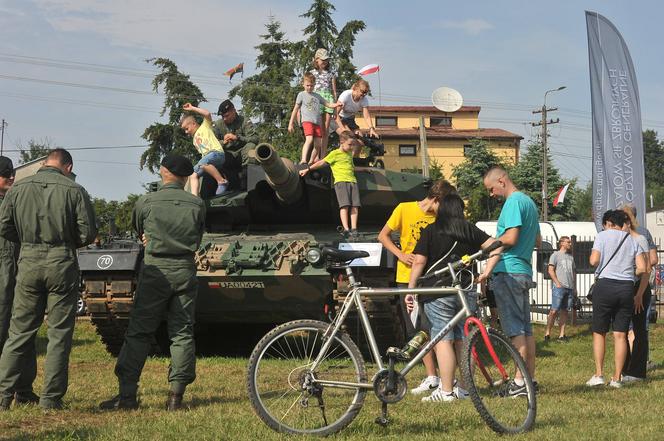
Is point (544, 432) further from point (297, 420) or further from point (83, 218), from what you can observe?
point (83, 218)

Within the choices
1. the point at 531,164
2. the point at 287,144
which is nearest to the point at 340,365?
the point at 287,144

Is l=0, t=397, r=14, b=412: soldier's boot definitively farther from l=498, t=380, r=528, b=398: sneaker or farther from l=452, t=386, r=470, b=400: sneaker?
l=498, t=380, r=528, b=398: sneaker

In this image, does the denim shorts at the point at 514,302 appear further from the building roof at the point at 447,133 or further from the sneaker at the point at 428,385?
the building roof at the point at 447,133

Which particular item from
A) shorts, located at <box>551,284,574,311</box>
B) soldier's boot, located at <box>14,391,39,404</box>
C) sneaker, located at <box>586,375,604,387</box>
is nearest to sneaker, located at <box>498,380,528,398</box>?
sneaker, located at <box>586,375,604,387</box>

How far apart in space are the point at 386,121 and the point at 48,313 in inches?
2455

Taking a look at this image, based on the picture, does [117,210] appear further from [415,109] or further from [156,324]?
[415,109]

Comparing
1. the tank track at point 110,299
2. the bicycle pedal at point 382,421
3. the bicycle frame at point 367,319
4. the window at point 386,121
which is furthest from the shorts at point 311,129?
the window at point 386,121

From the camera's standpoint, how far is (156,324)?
7.27m

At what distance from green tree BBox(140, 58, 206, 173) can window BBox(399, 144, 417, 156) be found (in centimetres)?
2392

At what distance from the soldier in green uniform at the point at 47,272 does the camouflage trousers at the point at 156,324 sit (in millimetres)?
425

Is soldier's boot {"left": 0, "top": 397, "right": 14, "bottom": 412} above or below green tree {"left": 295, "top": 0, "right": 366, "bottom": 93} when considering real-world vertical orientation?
below

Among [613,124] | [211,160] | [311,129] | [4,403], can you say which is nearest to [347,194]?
[311,129]

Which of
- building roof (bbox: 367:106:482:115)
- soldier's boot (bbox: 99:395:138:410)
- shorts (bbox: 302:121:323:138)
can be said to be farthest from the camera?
building roof (bbox: 367:106:482:115)

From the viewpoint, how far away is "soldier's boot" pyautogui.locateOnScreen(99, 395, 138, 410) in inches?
280
